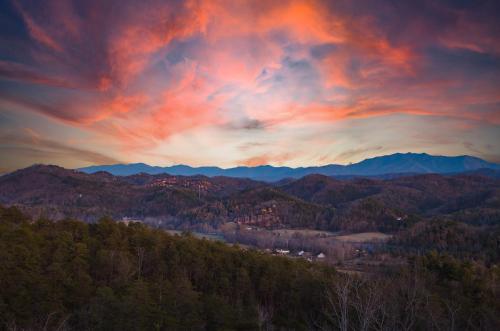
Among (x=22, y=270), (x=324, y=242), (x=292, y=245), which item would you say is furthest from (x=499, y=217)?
(x=22, y=270)

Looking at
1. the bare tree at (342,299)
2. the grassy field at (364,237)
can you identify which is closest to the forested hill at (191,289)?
the bare tree at (342,299)

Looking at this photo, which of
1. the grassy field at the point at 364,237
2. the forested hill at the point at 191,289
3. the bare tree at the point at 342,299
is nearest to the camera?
the bare tree at the point at 342,299

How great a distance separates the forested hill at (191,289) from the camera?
26.7m

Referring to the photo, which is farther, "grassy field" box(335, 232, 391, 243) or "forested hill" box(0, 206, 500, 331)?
"grassy field" box(335, 232, 391, 243)

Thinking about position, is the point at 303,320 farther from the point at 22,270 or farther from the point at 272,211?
the point at 272,211

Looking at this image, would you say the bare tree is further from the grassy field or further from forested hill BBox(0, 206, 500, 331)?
the grassy field

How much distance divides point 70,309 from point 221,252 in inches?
753

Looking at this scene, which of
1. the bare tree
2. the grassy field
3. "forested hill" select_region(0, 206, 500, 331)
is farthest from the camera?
the grassy field

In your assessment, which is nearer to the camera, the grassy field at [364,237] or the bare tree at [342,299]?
the bare tree at [342,299]

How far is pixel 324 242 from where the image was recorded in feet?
381

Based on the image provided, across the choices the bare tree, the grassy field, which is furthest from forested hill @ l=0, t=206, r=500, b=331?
the grassy field

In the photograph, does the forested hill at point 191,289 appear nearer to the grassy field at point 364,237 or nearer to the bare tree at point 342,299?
the bare tree at point 342,299

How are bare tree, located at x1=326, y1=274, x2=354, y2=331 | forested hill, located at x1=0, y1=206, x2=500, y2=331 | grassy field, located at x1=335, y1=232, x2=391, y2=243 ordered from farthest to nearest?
1. grassy field, located at x1=335, y1=232, x2=391, y2=243
2. forested hill, located at x1=0, y1=206, x2=500, y2=331
3. bare tree, located at x1=326, y1=274, x2=354, y2=331

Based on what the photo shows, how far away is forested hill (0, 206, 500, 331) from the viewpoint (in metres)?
26.7
